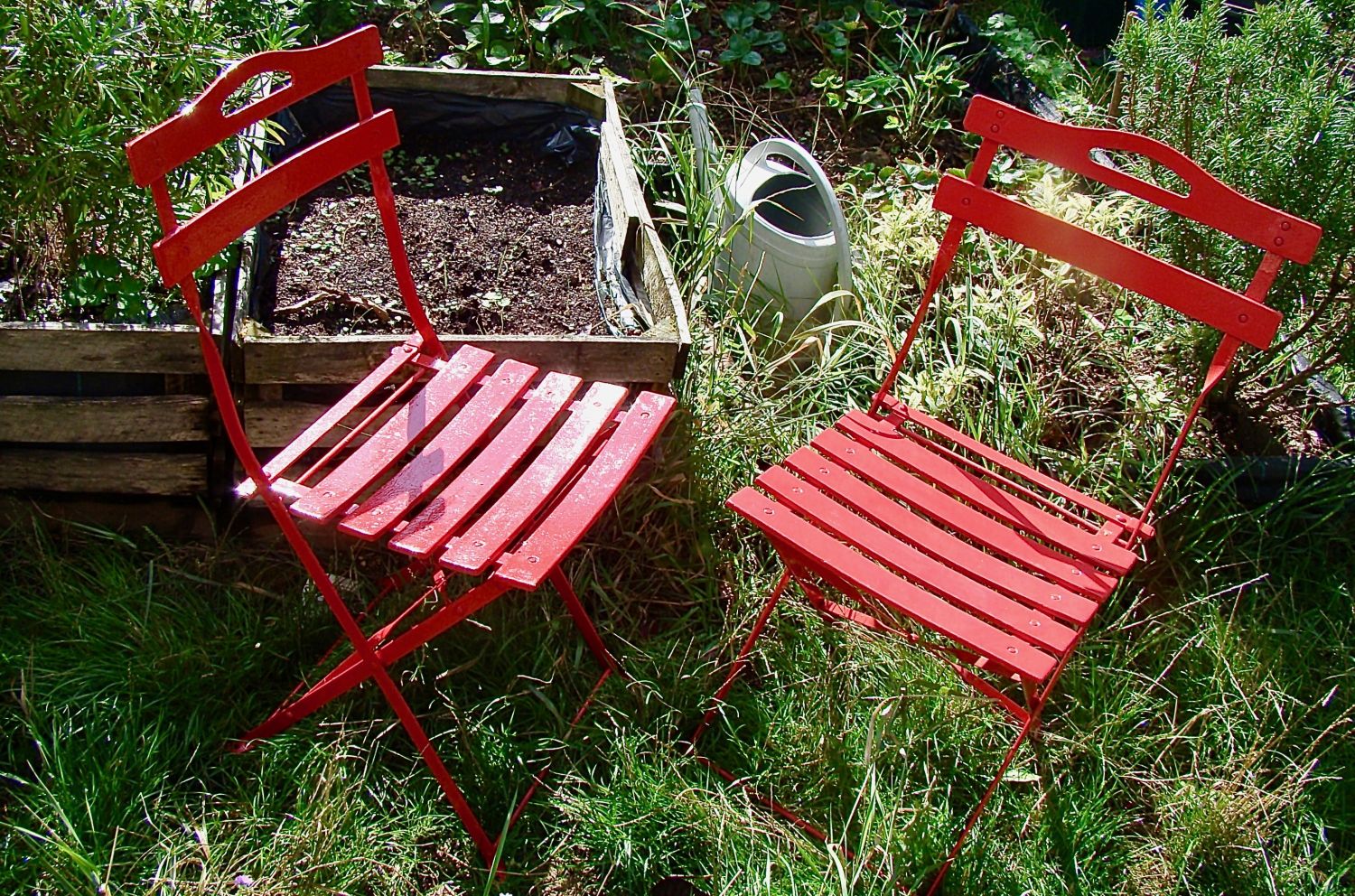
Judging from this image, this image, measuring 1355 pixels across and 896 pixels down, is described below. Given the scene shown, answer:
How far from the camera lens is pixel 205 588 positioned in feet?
9.13

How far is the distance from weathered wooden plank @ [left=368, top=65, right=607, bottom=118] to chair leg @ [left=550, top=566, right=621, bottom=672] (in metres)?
1.62

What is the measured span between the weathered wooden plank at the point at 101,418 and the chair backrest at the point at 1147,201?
1640 mm

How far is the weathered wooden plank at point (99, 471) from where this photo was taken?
8.71 feet

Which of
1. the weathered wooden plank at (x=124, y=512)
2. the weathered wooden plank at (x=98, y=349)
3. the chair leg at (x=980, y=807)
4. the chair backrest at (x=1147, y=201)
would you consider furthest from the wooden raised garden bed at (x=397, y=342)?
the chair leg at (x=980, y=807)

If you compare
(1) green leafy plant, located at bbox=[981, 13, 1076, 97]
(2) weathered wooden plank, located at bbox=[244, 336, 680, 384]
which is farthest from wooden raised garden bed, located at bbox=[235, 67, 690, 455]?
(1) green leafy plant, located at bbox=[981, 13, 1076, 97]

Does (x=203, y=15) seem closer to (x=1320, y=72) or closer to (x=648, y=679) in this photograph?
(x=648, y=679)

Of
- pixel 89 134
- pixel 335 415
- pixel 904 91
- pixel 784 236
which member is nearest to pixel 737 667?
pixel 335 415

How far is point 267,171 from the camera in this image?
2234 mm

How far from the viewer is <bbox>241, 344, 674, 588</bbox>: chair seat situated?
2133 mm

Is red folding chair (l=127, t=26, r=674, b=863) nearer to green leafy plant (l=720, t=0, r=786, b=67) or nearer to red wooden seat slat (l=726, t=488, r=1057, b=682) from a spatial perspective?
red wooden seat slat (l=726, t=488, r=1057, b=682)

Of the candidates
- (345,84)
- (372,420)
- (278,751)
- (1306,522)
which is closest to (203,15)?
(345,84)

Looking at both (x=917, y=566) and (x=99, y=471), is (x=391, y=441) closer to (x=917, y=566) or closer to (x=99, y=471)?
(x=99, y=471)

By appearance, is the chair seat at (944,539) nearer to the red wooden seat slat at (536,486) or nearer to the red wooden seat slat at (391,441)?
the red wooden seat slat at (536,486)

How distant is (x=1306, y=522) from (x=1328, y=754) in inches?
27.0
